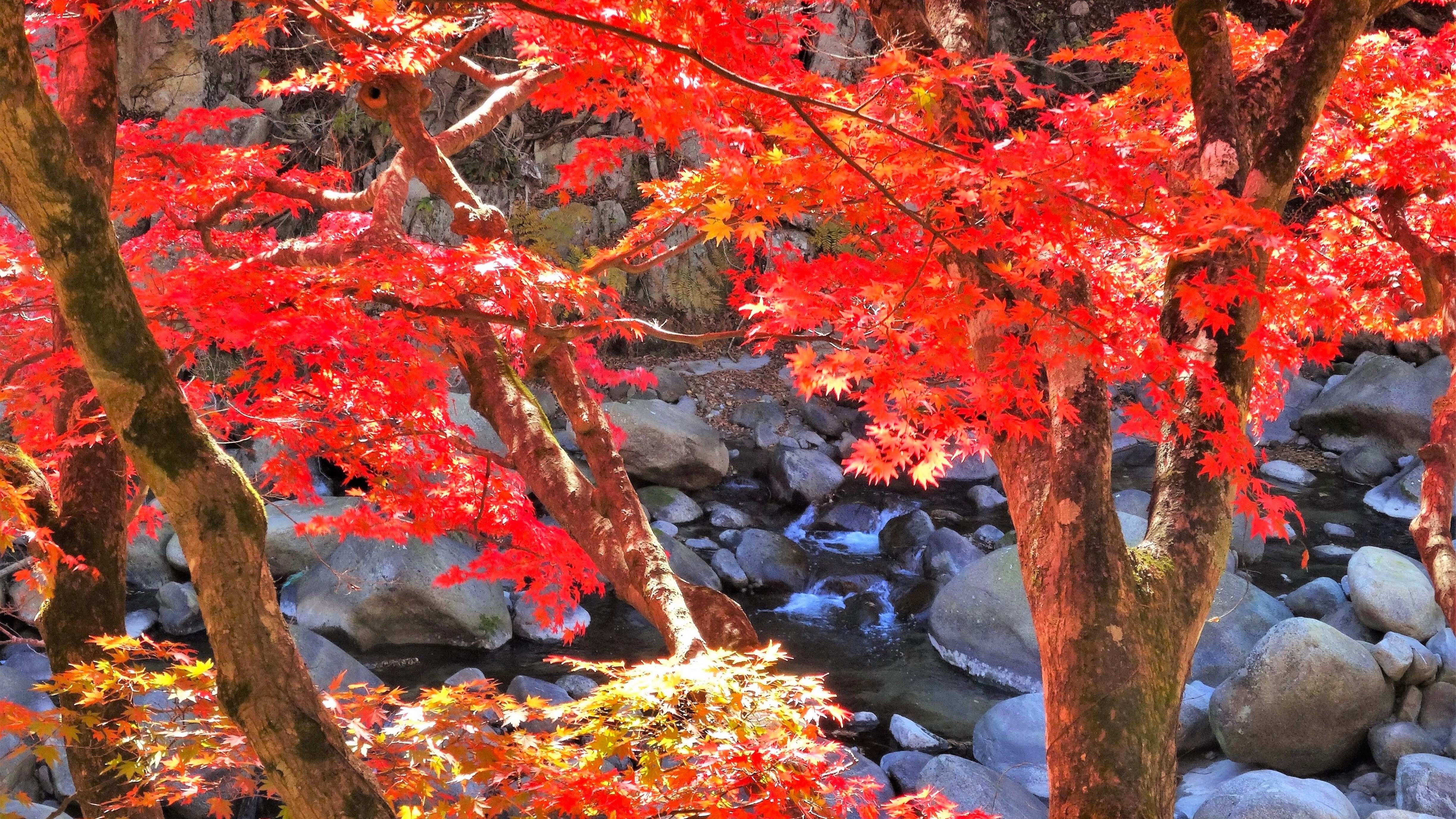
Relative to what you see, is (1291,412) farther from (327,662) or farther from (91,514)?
(91,514)

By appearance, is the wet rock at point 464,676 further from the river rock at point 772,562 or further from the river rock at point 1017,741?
the river rock at point 1017,741

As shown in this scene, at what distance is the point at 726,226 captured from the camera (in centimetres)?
278

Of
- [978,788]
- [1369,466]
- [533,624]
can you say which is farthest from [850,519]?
[1369,466]

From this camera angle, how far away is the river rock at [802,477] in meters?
11.7

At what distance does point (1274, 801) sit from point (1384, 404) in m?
9.45

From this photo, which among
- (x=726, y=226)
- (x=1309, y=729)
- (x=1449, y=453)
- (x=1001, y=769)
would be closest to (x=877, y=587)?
(x=1001, y=769)

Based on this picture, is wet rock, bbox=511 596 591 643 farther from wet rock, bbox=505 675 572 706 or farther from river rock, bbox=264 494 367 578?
river rock, bbox=264 494 367 578

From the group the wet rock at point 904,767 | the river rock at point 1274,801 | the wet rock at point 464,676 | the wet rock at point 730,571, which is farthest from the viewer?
the wet rock at point 730,571

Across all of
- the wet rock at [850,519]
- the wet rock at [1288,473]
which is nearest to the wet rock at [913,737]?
the wet rock at [850,519]

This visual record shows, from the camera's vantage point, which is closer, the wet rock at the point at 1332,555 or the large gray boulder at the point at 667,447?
the wet rock at the point at 1332,555

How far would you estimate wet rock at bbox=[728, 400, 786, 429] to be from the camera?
1361cm

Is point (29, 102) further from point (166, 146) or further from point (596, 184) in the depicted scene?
point (596, 184)

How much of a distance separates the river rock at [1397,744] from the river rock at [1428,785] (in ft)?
1.25

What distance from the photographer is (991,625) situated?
7887 mm
